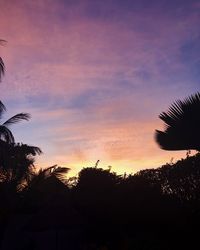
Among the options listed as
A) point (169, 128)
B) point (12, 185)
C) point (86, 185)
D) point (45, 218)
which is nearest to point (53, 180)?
point (12, 185)

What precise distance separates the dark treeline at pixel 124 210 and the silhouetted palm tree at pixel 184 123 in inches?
221

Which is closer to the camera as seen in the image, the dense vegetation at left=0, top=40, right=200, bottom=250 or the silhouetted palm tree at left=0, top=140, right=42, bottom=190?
the dense vegetation at left=0, top=40, right=200, bottom=250

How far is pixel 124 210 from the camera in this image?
18406 millimetres

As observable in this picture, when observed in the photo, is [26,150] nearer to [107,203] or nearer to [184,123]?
[107,203]

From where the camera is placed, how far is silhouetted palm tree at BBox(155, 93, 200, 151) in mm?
10062

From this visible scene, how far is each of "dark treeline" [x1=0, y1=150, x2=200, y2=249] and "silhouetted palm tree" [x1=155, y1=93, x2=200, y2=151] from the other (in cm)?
562

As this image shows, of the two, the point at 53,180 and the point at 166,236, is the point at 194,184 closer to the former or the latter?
the point at 166,236

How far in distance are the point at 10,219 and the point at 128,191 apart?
28.6 feet

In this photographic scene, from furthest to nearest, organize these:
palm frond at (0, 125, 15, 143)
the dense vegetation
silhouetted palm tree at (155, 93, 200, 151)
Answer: palm frond at (0, 125, 15, 143) → the dense vegetation → silhouetted palm tree at (155, 93, 200, 151)

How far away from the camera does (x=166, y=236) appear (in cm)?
1617

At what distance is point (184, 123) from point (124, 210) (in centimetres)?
910

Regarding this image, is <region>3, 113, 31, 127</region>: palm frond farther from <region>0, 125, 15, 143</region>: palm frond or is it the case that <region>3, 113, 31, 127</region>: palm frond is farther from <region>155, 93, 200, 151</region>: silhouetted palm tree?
<region>155, 93, 200, 151</region>: silhouetted palm tree

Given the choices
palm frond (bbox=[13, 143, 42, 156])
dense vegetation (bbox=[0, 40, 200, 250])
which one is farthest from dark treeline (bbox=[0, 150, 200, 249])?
palm frond (bbox=[13, 143, 42, 156])

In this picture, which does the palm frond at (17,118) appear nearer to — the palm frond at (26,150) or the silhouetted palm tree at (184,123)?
the palm frond at (26,150)
